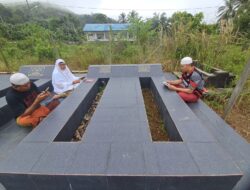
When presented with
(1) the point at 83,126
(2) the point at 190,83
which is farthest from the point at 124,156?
(2) the point at 190,83

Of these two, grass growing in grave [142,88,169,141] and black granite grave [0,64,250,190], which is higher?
black granite grave [0,64,250,190]

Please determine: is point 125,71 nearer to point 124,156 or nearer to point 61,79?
point 61,79

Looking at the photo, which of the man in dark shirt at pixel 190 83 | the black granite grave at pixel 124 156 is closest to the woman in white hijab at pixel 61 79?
the black granite grave at pixel 124 156

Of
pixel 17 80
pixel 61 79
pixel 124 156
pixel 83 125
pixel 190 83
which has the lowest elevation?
pixel 83 125

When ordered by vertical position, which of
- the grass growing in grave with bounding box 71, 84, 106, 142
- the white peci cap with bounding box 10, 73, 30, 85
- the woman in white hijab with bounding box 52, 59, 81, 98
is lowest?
the grass growing in grave with bounding box 71, 84, 106, 142

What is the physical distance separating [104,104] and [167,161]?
139 cm

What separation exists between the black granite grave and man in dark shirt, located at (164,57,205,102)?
1.77ft

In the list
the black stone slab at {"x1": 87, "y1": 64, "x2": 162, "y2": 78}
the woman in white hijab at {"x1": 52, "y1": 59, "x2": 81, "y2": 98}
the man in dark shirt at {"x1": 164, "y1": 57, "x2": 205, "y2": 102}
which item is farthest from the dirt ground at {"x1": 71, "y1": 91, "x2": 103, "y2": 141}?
the man in dark shirt at {"x1": 164, "y1": 57, "x2": 205, "y2": 102}

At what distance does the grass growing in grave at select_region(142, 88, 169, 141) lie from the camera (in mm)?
2385

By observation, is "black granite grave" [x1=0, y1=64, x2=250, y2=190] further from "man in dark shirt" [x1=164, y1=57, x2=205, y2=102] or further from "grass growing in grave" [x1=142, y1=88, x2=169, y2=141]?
"man in dark shirt" [x1=164, y1=57, x2=205, y2=102]

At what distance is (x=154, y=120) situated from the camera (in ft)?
9.13

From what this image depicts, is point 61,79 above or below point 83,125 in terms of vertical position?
above

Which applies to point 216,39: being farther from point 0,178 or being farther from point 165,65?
point 0,178

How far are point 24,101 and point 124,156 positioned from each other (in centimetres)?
162
